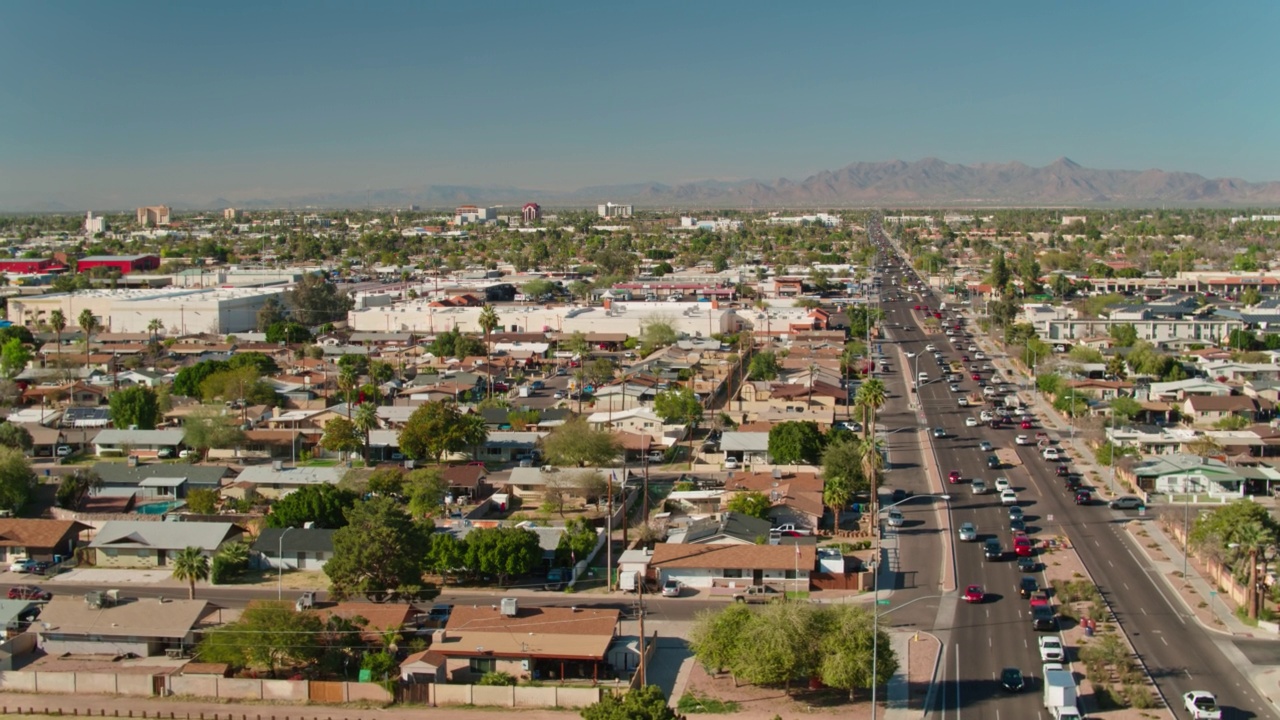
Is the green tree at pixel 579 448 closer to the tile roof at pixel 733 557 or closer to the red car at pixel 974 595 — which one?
the tile roof at pixel 733 557

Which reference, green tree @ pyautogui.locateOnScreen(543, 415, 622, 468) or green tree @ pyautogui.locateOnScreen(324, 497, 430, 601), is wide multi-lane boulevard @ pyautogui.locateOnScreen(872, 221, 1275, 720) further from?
green tree @ pyautogui.locateOnScreen(324, 497, 430, 601)

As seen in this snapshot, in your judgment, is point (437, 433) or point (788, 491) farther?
point (437, 433)

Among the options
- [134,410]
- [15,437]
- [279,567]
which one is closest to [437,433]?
[279,567]

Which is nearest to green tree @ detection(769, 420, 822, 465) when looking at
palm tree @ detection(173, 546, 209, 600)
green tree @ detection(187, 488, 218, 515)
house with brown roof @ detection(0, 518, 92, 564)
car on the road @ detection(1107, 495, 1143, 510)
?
car on the road @ detection(1107, 495, 1143, 510)

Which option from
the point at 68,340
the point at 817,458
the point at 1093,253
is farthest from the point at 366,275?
the point at 817,458

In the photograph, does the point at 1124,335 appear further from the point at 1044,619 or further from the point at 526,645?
the point at 526,645
